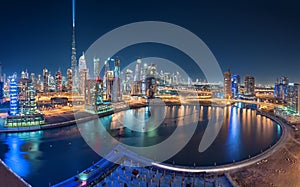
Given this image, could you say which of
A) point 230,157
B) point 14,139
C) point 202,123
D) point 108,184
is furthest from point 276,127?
point 14,139

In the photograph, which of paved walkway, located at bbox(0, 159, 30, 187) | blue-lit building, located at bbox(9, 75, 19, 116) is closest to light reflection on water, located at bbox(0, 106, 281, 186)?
blue-lit building, located at bbox(9, 75, 19, 116)

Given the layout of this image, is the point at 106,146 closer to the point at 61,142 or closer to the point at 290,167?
the point at 61,142

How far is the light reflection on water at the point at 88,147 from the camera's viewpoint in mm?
4492

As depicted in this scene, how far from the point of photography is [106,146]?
5840 mm

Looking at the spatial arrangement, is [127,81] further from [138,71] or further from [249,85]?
[249,85]

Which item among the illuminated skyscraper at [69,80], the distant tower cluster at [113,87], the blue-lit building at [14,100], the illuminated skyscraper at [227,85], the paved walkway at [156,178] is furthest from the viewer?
the illuminated skyscraper at [69,80]

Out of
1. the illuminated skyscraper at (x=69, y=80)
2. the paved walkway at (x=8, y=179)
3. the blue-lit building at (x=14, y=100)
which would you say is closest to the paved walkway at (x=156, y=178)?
the paved walkway at (x=8, y=179)

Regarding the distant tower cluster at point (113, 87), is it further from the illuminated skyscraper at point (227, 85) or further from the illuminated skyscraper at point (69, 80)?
the illuminated skyscraper at point (227, 85)

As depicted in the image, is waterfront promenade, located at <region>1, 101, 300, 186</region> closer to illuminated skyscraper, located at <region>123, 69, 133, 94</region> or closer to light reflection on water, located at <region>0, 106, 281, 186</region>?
light reflection on water, located at <region>0, 106, 281, 186</region>

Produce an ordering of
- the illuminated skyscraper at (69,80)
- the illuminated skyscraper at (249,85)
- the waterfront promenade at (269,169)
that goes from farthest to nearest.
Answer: the illuminated skyscraper at (69,80)
the illuminated skyscraper at (249,85)
the waterfront promenade at (269,169)

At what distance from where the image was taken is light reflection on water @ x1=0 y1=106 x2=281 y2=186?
14.7ft

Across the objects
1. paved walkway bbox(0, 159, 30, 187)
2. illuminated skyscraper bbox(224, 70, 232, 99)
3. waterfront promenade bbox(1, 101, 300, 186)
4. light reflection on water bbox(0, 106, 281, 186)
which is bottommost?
light reflection on water bbox(0, 106, 281, 186)

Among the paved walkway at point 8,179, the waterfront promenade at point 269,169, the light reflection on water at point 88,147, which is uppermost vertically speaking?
the paved walkway at point 8,179

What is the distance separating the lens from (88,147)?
19.2ft
